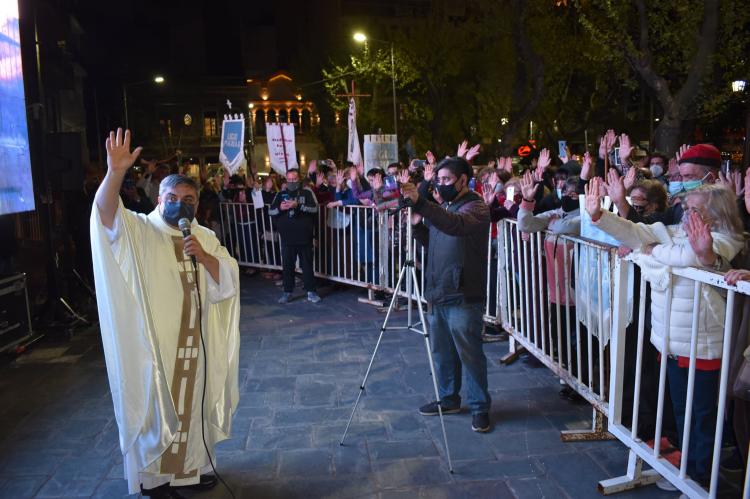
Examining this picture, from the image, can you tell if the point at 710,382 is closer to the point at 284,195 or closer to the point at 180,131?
the point at 284,195

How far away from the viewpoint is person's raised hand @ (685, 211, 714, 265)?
3.08m

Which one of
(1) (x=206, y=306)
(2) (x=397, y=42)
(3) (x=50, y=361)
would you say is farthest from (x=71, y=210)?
(2) (x=397, y=42)

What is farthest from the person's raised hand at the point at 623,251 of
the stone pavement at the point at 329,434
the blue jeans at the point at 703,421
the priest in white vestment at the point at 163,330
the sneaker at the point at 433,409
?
the priest in white vestment at the point at 163,330

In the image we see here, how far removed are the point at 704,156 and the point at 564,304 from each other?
5.42 ft

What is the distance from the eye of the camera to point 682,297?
3312 mm

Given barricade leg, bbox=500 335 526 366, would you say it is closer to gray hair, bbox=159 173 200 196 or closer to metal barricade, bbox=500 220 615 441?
metal barricade, bbox=500 220 615 441

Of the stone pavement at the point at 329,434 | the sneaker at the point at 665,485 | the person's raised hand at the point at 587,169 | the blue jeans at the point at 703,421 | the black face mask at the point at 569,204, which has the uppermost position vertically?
the person's raised hand at the point at 587,169

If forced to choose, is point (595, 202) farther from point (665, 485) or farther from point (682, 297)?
point (665, 485)

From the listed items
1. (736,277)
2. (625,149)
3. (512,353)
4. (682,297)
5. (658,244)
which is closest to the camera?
(736,277)

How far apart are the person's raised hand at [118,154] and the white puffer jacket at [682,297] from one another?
8.94 feet

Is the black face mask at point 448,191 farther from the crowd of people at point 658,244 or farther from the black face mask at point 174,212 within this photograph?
the black face mask at point 174,212

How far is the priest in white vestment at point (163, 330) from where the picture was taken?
3289 millimetres

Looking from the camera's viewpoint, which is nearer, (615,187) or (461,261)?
(615,187)

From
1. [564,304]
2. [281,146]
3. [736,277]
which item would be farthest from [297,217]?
[736,277]
